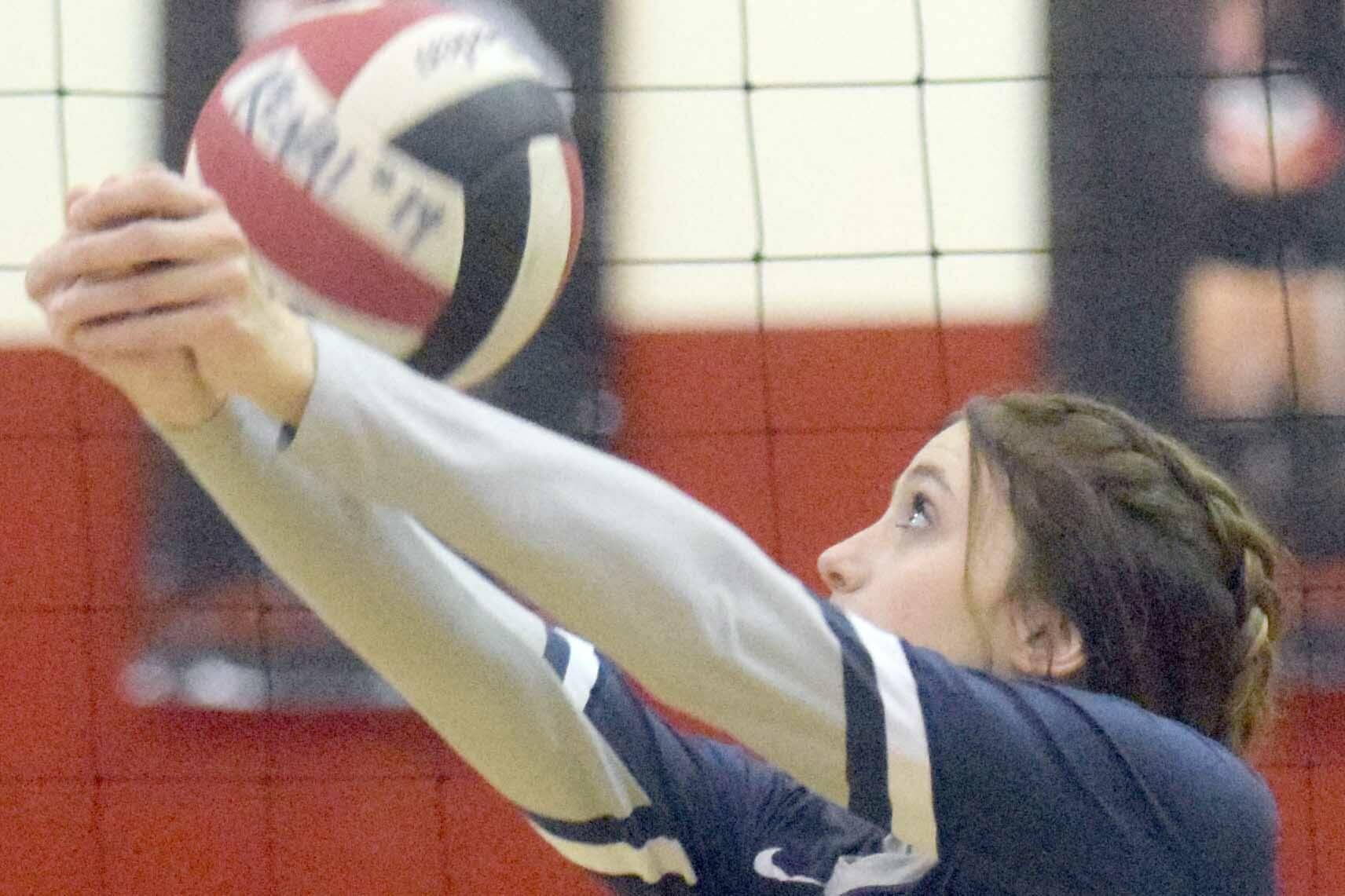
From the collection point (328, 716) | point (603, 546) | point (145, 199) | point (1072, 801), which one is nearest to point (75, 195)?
point (145, 199)

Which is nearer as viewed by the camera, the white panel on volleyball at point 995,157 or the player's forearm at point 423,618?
the player's forearm at point 423,618

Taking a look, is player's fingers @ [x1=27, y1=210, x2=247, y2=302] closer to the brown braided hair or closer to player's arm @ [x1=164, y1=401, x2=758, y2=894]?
player's arm @ [x1=164, y1=401, x2=758, y2=894]

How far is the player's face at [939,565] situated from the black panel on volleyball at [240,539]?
91 cm

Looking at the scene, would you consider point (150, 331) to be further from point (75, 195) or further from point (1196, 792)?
point (1196, 792)

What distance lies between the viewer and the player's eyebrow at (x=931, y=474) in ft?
3.26

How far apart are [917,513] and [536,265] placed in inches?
10.6

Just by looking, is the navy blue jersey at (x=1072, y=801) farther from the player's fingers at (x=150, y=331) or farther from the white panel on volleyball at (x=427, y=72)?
the white panel on volleyball at (x=427, y=72)

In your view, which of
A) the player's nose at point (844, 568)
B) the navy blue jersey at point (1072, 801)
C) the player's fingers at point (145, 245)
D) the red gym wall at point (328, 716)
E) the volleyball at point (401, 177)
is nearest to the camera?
the player's fingers at point (145, 245)

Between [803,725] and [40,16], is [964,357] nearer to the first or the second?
[40,16]

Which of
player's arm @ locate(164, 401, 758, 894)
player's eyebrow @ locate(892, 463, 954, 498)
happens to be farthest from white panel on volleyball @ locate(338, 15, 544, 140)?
player's eyebrow @ locate(892, 463, 954, 498)

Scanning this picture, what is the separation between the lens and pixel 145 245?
61cm

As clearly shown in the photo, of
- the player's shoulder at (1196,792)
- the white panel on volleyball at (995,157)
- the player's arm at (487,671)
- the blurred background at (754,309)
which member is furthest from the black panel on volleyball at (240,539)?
the player's shoulder at (1196,792)

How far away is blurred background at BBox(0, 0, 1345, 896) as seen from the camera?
6.16ft

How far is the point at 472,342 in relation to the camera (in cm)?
93
